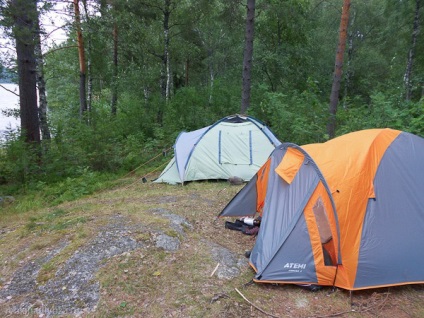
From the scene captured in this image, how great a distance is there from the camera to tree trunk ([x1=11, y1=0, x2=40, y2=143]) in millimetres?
7109

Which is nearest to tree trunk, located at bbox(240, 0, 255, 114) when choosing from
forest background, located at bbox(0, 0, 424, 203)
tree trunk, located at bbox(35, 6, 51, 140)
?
forest background, located at bbox(0, 0, 424, 203)

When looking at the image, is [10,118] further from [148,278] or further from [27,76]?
[148,278]

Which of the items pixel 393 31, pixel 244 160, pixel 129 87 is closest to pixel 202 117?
pixel 129 87

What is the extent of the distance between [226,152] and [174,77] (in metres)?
15.0

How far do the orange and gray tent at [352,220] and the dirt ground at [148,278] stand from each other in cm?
18

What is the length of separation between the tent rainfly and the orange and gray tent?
369 cm

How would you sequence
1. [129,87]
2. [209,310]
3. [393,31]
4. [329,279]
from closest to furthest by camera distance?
[209,310], [329,279], [129,87], [393,31]

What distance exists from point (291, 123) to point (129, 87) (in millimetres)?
8792

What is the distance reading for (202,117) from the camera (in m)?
12.9

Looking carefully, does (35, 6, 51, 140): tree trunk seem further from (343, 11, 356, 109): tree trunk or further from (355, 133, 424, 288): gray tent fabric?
(343, 11, 356, 109): tree trunk

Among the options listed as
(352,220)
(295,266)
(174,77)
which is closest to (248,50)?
(352,220)

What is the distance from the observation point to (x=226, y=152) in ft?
25.2

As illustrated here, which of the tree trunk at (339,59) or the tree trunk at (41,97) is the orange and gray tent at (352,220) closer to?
the tree trunk at (339,59)

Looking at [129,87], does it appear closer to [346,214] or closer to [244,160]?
[244,160]
